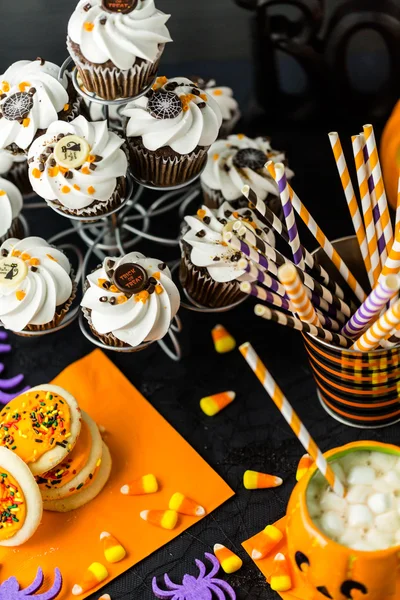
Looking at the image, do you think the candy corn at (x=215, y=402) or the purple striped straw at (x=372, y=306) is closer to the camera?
the purple striped straw at (x=372, y=306)

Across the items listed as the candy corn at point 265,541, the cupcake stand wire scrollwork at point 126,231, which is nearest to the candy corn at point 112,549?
the candy corn at point 265,541

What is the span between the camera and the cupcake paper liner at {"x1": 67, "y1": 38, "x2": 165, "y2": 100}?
1573mm

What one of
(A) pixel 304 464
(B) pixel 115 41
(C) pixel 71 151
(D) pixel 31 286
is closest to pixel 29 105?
(C) pixel 71 151

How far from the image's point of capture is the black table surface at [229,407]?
63.9 inches

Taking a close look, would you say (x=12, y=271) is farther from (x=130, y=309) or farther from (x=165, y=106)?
(x=165, y=106)

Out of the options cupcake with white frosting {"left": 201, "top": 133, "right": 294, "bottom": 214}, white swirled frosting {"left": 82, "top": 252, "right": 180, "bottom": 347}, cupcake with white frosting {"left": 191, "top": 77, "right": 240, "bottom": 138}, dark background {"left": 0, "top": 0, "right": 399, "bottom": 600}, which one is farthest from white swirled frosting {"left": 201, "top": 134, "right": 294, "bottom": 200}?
white swirled frosting {"left": 82, "top": 252, "right": 180, "bottom": 347}

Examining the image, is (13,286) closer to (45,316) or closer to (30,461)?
(45,316)

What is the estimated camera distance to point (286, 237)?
163 centimetres

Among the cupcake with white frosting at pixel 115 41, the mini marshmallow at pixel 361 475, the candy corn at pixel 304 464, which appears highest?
the cupcake with white frosting at pixel 115 41

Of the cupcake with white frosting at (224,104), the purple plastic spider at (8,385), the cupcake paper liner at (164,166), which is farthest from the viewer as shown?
the cupcake with white frosting at (224,104)

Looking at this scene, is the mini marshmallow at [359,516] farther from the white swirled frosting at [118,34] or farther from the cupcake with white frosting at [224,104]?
the cupcake with white frosting at [224,104]

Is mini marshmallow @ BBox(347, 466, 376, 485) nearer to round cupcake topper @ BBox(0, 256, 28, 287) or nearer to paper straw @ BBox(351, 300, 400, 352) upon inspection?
paper straw @ BBox(351, 300, 400, 352)

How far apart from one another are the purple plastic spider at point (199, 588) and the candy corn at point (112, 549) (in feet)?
0.26

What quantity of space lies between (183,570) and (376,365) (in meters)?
0.52
